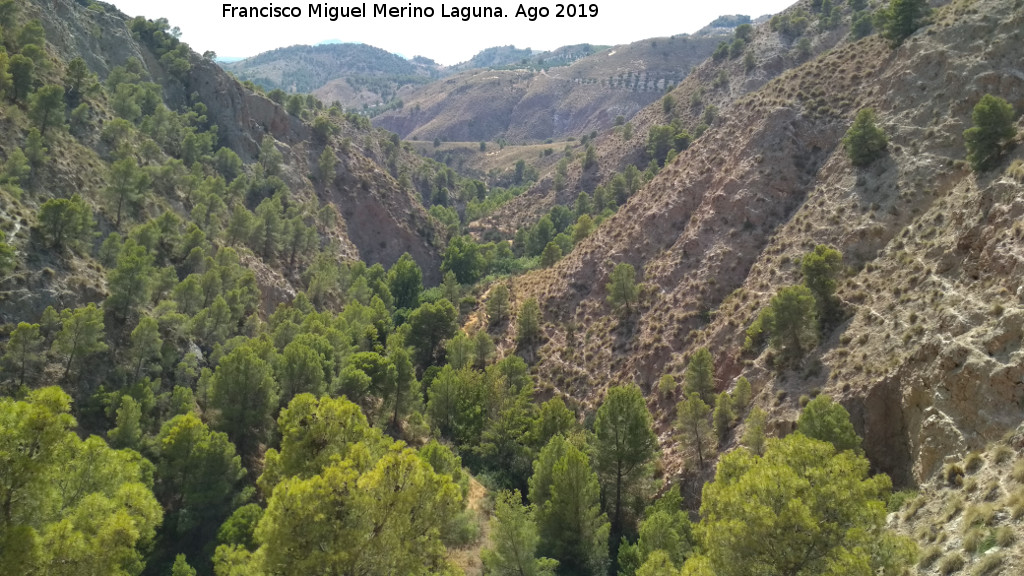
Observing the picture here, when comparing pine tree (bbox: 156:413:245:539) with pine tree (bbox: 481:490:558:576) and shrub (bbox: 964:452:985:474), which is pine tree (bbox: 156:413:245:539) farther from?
shrub (bbox: 964:452:985:474)

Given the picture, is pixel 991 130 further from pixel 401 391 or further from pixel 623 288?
pixel 401 391

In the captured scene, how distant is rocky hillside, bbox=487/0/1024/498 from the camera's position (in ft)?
114

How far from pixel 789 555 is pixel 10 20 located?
366ft

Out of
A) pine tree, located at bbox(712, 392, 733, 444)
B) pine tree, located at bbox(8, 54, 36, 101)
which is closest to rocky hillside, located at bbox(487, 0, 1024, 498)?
pine tree, located at bbox(712, 392, 733, 444)

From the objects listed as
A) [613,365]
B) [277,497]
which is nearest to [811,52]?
[613,365]

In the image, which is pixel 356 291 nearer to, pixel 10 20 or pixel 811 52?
pixel 10 20

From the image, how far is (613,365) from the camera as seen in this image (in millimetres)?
64562

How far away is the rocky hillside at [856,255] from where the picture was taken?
34.8 meters

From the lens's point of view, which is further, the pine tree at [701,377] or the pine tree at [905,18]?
the pine tree at [905,18]

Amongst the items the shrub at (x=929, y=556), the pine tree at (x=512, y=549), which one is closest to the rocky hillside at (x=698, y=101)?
the pine tree at (x=512, y=549)

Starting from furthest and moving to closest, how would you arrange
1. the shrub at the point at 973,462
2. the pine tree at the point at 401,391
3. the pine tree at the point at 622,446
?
1. the pine tree at the point at 401,391
2. the pine tree at the point at 622,446
3. the shrub at the point at 973,462

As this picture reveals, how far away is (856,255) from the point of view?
5194 cm

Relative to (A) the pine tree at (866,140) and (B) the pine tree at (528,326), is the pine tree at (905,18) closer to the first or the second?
(A) the pine tree at (866,140)

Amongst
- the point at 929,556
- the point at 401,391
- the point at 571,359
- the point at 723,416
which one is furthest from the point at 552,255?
the point at 929,556
